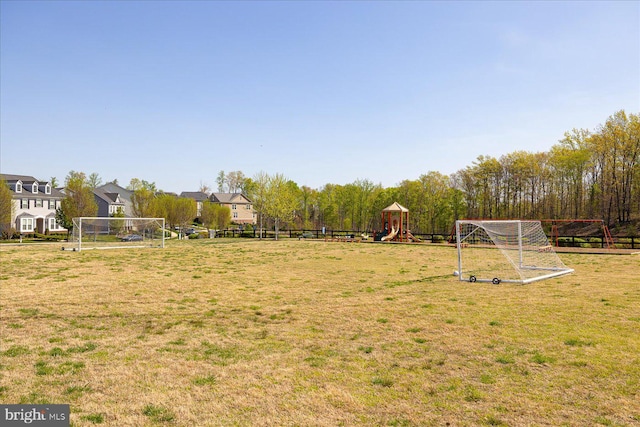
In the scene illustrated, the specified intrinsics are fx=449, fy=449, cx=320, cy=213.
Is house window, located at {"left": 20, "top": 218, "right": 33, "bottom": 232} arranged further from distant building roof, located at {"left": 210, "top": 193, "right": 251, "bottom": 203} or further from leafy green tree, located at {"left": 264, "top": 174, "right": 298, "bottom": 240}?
distant building roof, located at {"left": 210, "top": 193, "right": 251, "bottom": 203}

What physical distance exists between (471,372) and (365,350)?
6.05 ft

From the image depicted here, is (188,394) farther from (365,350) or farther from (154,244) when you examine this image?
(154,244)

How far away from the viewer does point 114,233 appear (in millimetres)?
35438

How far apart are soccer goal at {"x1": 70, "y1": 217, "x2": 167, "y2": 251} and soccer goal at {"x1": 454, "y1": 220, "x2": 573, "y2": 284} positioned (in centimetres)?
2474

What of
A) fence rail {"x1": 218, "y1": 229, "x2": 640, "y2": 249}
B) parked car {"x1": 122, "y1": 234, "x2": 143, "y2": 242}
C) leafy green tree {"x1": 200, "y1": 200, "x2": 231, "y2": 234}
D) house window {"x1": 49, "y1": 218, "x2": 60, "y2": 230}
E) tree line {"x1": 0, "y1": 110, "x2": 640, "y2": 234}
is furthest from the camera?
leafy green tree {"x1": 200, "y1": 200, "x2": 231, "y2": 234}

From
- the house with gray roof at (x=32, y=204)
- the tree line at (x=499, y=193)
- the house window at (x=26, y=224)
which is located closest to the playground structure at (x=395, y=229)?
the tree line at (x=499, y=193)

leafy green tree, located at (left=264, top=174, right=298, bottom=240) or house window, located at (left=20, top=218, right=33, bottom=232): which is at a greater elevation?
leafy green tree, located at (left=264, top=174, right=298, bottom=240)

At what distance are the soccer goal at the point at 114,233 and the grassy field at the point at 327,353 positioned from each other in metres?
20.6

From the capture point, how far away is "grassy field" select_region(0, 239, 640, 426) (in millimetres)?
5375

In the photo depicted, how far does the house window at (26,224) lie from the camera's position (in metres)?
56.3

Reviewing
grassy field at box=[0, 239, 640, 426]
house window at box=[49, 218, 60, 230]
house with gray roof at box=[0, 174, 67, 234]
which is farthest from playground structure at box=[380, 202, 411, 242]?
house window at box=[49, 218, 60, 230]

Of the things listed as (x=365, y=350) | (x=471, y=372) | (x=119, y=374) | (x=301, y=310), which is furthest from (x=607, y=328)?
(x=119, y=374)

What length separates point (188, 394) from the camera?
5.87 meters

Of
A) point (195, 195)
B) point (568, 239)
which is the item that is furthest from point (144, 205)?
point (568, 239)
